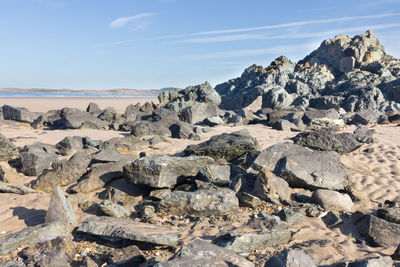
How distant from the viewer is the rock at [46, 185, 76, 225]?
498 cm

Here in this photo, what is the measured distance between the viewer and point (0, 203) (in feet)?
20.1

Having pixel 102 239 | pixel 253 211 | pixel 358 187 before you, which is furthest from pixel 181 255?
pixel 358 187

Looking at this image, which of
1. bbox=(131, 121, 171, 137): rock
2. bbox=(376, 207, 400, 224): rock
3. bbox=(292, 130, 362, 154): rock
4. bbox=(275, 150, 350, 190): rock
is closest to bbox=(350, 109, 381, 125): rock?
bbox=(292, 130, 362, 154): rock

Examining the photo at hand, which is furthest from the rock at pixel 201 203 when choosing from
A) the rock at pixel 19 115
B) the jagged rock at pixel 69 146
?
the rock at pixel 19 115

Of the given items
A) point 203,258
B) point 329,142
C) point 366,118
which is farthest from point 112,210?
point 366,118

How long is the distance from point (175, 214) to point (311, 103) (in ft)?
70.6

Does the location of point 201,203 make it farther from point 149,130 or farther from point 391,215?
point 149,130

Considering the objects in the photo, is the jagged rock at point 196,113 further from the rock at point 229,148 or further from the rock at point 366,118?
the rock at point 229,148

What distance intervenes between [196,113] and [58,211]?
1251cm

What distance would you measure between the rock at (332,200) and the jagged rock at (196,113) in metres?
11.0

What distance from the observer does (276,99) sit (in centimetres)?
2627

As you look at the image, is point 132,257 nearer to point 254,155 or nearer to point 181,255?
point 181,255

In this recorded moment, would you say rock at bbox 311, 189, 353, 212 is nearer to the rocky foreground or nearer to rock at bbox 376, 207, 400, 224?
the rocky foreground

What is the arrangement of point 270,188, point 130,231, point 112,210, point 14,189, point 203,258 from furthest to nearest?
point 14,189, point 270,188, point 112,210, point 130,231, point 203,258
